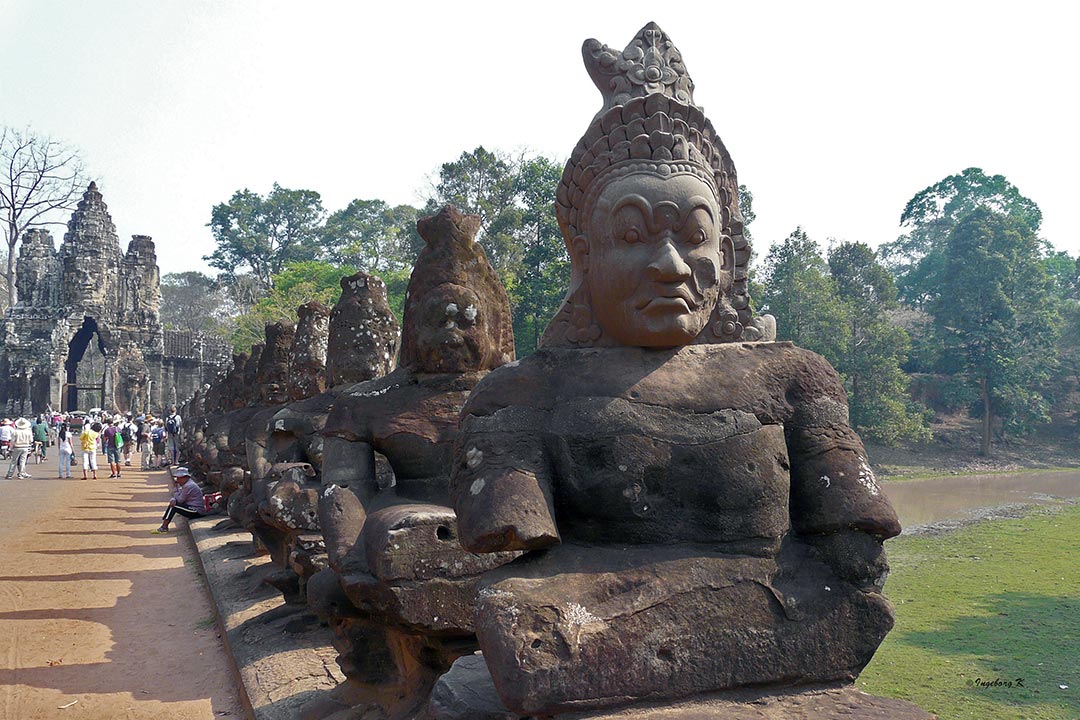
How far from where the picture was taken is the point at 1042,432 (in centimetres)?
3338

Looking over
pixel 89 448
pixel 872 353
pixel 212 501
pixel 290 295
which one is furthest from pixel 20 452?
pixel 872 353

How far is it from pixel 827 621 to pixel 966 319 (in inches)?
1238

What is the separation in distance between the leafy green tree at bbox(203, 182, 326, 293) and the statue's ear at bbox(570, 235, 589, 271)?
171 ft

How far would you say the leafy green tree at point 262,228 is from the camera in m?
53.0

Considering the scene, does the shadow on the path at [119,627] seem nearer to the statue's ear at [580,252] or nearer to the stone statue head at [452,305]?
the stone statue head at [452,305]

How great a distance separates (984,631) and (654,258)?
6722 mm

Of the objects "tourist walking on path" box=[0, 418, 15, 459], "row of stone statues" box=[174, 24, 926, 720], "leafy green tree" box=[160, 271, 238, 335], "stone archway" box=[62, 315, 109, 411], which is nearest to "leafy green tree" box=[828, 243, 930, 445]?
"row of stone statues" box=[174, 24, 926, 720]

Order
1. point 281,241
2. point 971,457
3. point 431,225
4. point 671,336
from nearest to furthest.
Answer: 1. point 671,336
2. point 431,225
3. point 971,457
4. point 281,241

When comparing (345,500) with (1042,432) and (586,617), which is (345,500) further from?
(1042,432)

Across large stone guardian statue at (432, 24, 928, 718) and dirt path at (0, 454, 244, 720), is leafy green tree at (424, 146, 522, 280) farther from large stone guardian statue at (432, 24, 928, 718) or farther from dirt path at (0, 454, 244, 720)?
large stone guardian statue at (432, 24, 928, 718)

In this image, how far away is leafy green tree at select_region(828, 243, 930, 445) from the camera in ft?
78.1

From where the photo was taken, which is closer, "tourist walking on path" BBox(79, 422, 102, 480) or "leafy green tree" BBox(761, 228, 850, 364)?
"tourist walking on path" BBox(79, 422, 102, 480)

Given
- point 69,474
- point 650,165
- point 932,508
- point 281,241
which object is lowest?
point 932,508

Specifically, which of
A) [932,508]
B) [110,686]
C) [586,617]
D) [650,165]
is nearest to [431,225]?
[650,165]
